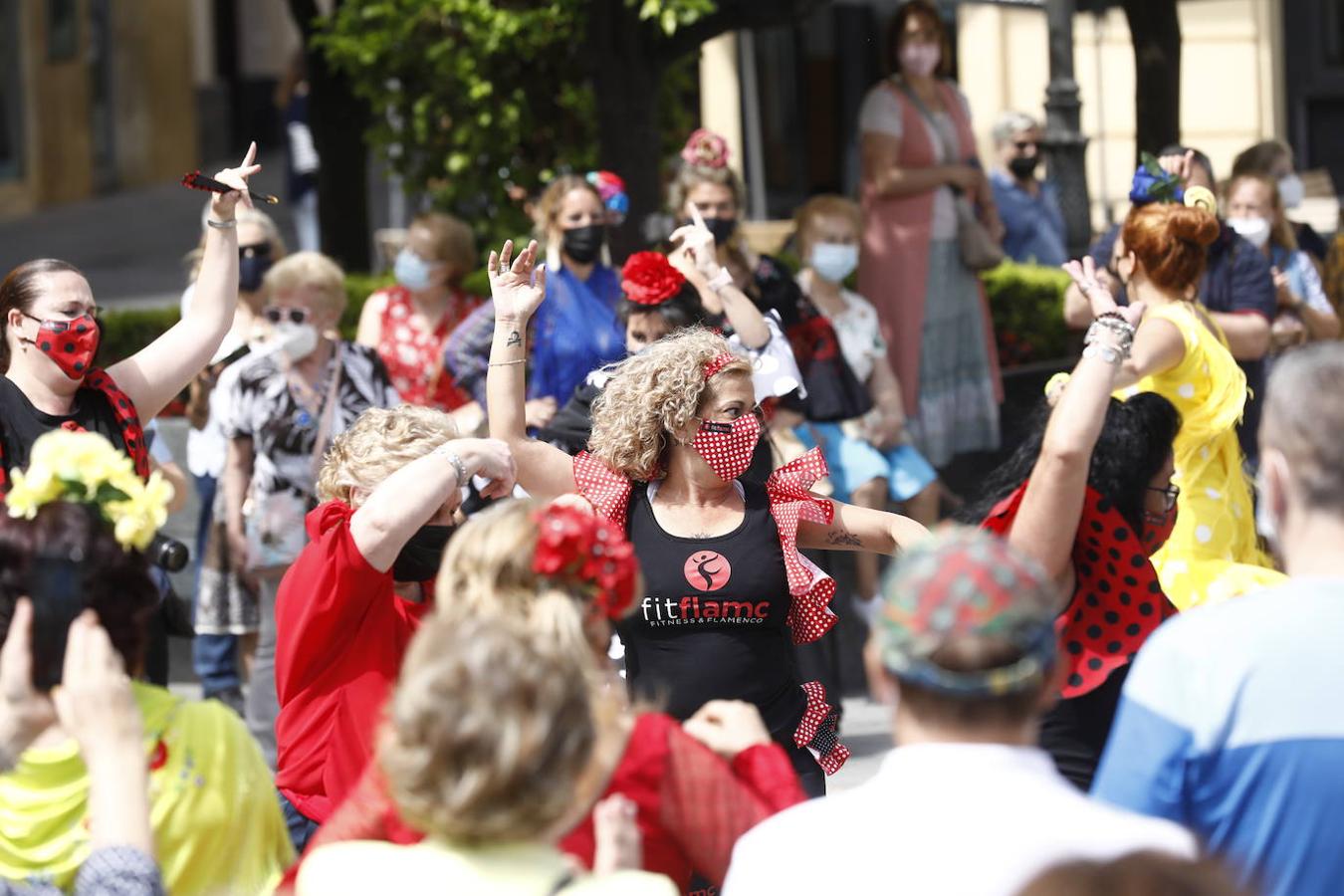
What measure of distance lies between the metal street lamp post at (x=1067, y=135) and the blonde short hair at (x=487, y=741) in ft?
32.7

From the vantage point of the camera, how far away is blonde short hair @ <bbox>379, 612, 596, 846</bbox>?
2.47m

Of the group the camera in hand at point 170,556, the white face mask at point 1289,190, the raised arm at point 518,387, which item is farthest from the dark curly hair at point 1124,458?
the white face mask at point 1289,190

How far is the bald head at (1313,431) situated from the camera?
2.77m

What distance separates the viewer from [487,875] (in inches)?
99.8

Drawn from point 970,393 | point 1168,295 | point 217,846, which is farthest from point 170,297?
point 217,846

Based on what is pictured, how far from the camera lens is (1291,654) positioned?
274 cm

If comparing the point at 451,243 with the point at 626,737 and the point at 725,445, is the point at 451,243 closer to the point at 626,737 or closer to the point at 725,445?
the point at 725,445

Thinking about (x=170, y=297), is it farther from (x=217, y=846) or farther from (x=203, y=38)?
(x=217, y=846)

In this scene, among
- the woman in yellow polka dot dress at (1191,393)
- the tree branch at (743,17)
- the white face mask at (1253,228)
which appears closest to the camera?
the woman in yellow polka dot dress at (1191,393)

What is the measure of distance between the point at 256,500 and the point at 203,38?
56.6 feet

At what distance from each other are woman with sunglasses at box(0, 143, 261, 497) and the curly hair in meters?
1.03

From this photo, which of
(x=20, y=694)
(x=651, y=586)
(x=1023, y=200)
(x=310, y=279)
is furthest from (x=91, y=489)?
(x=1023, y=200)

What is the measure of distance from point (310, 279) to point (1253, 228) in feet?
12.7

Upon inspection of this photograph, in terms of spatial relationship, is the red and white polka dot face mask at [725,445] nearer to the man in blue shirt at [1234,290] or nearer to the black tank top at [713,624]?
the black tank top at [713,624]
